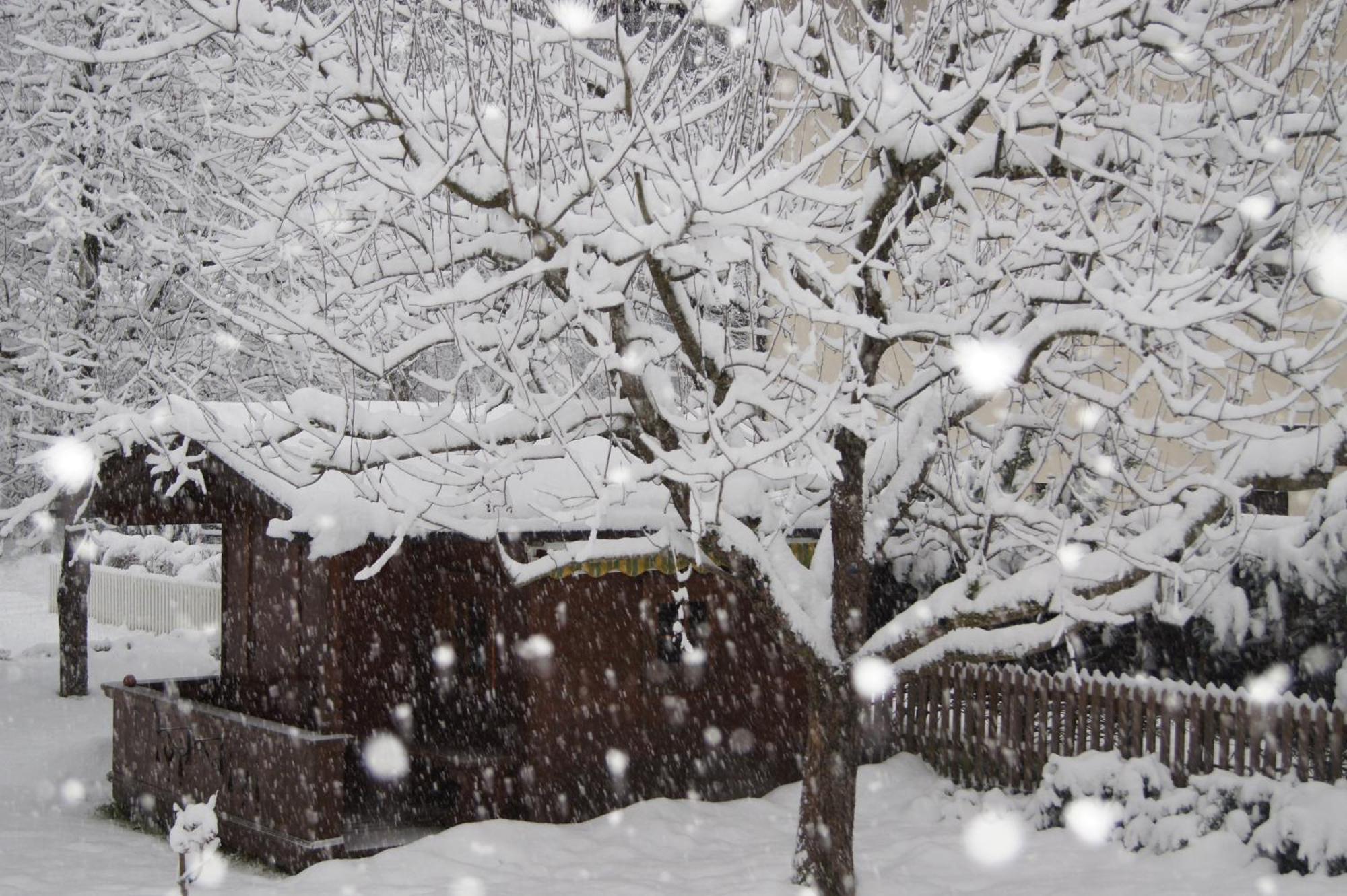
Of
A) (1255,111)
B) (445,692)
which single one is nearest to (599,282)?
(1255,111)

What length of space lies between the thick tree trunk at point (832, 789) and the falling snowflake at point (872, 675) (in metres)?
0.14

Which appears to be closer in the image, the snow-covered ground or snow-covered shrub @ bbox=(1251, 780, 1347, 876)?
snow-covered shrub @ bbox=(1251, 780, 1347, 876)

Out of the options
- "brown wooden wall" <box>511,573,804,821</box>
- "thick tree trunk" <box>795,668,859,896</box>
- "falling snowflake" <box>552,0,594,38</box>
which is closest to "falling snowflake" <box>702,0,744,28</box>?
"falling snowflake" <box>552,0,594,38</box>

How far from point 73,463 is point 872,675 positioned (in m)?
7.28

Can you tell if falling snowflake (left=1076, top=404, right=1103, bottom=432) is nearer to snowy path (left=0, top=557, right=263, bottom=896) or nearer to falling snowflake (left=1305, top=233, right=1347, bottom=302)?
falling snowflake (left=1305, top=233, right=1347, bottom=302)

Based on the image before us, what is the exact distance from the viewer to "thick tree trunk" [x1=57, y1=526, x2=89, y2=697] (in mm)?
16672

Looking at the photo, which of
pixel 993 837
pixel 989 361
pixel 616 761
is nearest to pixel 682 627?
pixel 616 761

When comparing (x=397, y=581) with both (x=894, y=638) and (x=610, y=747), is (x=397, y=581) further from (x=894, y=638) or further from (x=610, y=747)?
(x=894, y=638)

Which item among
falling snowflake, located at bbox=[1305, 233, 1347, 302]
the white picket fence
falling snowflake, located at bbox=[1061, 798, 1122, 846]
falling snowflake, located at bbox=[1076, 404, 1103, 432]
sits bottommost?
falling snowflake, located at bbox=[1061, 798, 1122, 846]

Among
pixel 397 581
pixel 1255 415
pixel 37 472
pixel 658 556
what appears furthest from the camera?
pixel 37 472

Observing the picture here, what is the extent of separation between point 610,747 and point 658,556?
2286mm

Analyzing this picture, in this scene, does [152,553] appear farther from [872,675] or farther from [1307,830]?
[1307,830]

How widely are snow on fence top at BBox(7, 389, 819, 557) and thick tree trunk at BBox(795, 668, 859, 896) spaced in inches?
60.7

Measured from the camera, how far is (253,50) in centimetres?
650
